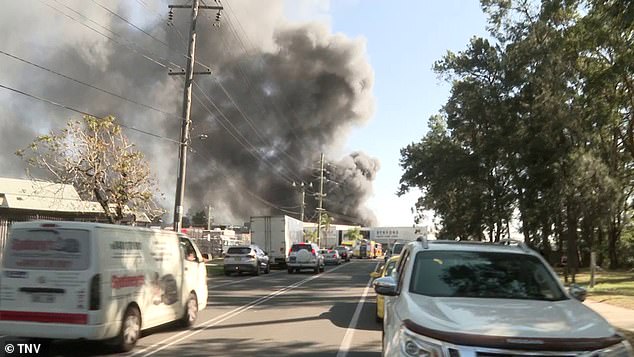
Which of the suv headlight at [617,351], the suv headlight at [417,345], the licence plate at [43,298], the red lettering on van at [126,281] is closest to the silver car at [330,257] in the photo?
the red lettering on van at [126,281]

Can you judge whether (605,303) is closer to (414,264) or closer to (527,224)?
(414,264)

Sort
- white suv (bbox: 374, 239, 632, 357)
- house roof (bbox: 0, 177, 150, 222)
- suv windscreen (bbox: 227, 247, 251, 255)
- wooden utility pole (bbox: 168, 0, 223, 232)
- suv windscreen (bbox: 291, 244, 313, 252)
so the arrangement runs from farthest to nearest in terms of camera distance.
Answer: suv windscreen (bbox: 291, 244, 313, 252) < house roof (bbox: 0, 177, 150, 222) < suv windscreen (bbox: 227, 247, 251, 255) < wooden utility pole (bbox: 168, 0, 223, 232) < white suv (bbox: 374, 239, 632, 357)

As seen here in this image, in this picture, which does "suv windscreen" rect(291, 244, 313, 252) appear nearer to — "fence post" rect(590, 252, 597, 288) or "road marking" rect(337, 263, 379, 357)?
"fence post" rect(590, 252, 597, 288)

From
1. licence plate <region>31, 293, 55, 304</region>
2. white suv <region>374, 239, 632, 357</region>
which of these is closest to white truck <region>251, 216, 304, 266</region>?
licence plate <region>31, 293, 55, 304</region>

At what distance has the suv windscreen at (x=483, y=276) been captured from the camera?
5234mm

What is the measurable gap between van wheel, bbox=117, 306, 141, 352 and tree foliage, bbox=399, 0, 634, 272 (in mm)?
8282

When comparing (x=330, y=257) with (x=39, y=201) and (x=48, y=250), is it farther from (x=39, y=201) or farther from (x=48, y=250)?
(x=48, y=250)

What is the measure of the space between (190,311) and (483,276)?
6.72 m

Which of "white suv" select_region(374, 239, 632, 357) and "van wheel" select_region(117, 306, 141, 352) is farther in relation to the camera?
"van wheel" select_region(117, 306, 141, 352)

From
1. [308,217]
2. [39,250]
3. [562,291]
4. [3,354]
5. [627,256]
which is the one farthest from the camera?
[308,217]

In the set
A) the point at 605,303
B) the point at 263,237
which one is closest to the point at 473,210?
the point at 263,237

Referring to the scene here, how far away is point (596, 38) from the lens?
13.8 m

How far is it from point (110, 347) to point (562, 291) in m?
6.19

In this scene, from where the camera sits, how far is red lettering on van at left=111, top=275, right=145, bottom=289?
7.95 meters
